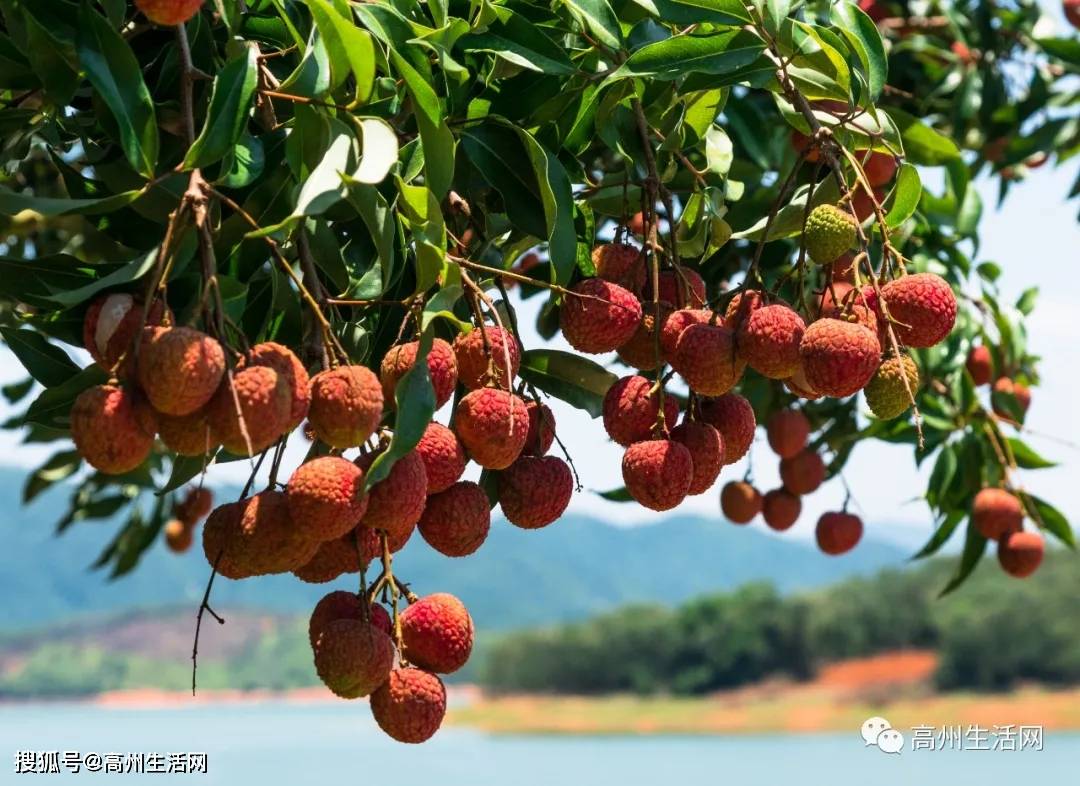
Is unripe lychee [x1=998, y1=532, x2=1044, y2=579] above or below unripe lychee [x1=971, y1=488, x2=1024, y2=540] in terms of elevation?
below

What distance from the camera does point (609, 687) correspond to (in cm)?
2103

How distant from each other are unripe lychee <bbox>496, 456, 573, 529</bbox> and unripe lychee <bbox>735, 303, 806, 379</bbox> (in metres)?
0.17

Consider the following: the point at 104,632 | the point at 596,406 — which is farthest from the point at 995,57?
the point at 104,632

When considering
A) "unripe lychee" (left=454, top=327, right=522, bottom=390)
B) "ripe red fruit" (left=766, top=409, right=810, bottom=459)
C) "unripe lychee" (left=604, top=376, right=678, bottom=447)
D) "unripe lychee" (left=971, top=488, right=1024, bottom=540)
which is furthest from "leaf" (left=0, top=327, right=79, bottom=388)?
"unripe lychee" (left=971, top=488, right=1024, bottom=540)

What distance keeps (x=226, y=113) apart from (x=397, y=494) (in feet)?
0.88

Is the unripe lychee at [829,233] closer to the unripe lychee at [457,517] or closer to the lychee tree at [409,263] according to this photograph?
the lychee tree at [409,263]

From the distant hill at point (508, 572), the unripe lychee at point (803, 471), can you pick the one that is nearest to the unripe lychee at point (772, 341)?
the unripe lychee at point (803, 471)

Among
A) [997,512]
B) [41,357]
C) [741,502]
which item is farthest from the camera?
[741,502]

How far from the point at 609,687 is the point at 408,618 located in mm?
20411

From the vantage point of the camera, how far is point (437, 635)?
1.06m

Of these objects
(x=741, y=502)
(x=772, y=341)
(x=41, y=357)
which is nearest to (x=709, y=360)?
(x=772, y=341)

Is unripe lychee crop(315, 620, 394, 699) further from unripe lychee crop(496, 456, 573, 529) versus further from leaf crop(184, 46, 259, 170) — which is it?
leaf crop(184, 46, 259, 170)

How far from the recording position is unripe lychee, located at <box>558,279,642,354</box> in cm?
111

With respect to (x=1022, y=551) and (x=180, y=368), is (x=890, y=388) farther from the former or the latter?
(x=1022, y=551)
